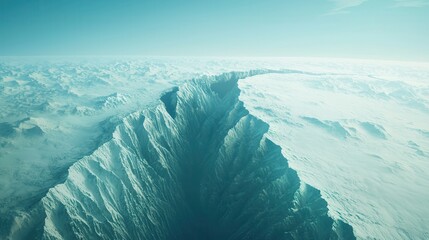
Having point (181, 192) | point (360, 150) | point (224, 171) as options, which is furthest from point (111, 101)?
point (360, 150)

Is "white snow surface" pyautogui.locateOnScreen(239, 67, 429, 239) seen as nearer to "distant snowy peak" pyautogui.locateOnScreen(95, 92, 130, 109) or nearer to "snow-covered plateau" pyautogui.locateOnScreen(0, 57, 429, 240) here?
"snow-covered plateau" pyautogui.locateOnScreen(0, 57, 429, 240)

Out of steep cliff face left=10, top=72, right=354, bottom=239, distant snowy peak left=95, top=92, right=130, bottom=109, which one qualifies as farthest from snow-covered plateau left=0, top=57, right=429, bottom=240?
distant snowy peak left=95, top=92, right=130, bottom=109

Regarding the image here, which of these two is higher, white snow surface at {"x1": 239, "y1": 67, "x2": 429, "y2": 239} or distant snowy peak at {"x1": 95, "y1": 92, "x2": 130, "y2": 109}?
white snow surface at {"x1": 239, "y1": 67, "x2": 429, "y2": 239}

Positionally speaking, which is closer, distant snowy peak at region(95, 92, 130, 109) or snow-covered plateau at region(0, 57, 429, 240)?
snow-covered plateau at region(0, 57, 429, 240)

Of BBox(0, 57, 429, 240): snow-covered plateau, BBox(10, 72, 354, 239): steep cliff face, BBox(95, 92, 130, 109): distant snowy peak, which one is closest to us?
BBox(0, 57, 429, 240): snow-covered plateau

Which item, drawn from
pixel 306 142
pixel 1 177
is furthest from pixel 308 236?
pixel 1 177

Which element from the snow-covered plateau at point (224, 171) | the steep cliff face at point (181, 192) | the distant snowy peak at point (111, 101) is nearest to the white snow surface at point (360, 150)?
the snow-covered plateau at point (224, 171)

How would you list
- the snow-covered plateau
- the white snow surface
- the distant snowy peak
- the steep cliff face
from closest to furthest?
the white snow surface, the snow-covered plateau, the steep cliff face, the distant snowy peak
